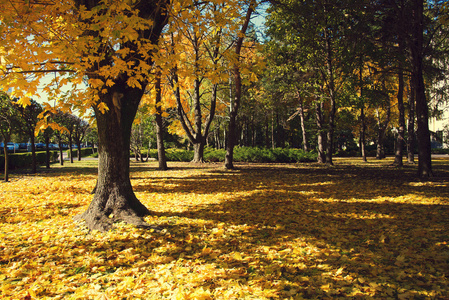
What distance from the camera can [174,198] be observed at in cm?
742

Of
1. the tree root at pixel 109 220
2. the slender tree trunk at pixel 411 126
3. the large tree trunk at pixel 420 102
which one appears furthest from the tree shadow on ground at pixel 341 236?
the slender tree trunk at pixel 411 126

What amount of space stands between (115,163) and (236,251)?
9.17 ft

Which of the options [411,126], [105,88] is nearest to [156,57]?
[105,88]

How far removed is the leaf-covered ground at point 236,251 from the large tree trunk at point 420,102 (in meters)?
3.51

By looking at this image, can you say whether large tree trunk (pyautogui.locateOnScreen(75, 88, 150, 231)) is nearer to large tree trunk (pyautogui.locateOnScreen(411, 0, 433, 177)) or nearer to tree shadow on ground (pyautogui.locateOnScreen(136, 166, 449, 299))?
tree shadow on ground (pyautogui.locateOnScreen(136, 166, 449, 299))

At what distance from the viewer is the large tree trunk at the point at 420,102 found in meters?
9.72

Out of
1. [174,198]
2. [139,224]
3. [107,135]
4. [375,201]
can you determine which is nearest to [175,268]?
[139,224]

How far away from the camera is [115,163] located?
510cm

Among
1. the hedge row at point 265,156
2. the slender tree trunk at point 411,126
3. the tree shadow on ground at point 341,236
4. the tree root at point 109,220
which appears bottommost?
the tree shadow on ground at point 341,236

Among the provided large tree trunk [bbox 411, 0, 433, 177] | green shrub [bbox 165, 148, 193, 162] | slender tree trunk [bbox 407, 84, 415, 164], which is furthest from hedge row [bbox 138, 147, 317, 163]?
large tree trunk [bbox 411, 0, 433, 177]

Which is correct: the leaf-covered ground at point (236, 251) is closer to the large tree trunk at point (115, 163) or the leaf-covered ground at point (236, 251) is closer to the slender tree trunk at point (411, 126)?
the large tree trunk at point (115, 163)

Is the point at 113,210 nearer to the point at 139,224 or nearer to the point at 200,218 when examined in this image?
the point at 139,224

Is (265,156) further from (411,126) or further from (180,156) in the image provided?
(411,126)

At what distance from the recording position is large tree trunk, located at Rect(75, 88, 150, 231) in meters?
4.95
